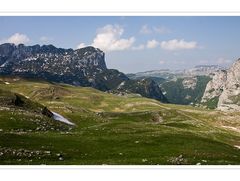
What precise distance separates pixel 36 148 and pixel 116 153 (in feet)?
33.2

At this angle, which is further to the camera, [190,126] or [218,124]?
[218,124]

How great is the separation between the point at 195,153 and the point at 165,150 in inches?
167

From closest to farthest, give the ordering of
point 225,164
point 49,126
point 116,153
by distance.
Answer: point 225,164, point 116,153, point 49,126
